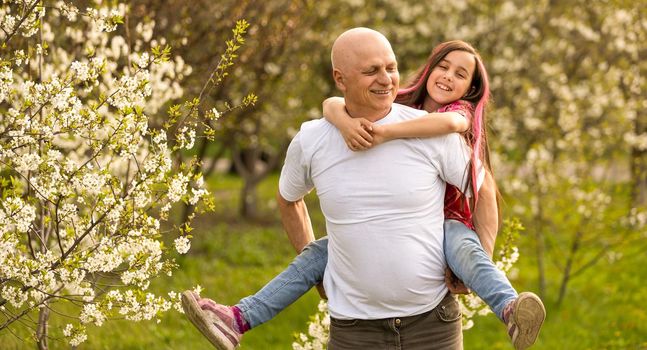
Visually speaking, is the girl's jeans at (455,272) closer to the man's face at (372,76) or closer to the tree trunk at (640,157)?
the man's face at (372,76)

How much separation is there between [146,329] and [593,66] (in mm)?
8252

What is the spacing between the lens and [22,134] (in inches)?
153

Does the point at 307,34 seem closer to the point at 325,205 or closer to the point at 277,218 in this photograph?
the point at 277,218

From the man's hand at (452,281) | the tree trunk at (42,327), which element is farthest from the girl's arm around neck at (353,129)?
the tree trunk at (42,327)

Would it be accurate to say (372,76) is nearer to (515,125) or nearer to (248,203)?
(515,125)

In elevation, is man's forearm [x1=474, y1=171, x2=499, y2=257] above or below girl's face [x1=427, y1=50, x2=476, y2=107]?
below

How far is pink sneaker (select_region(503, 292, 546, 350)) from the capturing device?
10.8 feet

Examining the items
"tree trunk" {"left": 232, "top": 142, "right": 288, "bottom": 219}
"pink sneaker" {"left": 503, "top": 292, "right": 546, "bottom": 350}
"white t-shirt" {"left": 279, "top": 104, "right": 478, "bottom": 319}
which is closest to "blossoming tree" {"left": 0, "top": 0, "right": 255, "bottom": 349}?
"white t-shirt" {"left": 279, "top": 104, "right": 478, "bottom": 319}

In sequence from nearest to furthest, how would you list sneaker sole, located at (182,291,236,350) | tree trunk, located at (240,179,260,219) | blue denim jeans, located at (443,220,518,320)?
blue denim jeans, located at (443,220,518,320)
sneaker sole, located at (182,291,236,350)
tree trunk, located at (240,179,260,219)

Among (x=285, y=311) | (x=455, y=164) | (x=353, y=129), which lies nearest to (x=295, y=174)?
(x=353, y=129)

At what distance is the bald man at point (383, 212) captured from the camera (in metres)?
3.60

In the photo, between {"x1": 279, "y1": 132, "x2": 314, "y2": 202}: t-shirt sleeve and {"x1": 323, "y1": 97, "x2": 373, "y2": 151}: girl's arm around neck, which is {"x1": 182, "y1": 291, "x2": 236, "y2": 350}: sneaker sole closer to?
{"x1": 279, "y1": 132, "x2": 314, "y2": 202}: t-shirt sleeve

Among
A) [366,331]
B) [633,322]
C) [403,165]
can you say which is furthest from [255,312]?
[633,322]

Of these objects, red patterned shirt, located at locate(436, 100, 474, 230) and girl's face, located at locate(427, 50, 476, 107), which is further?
Result: girl's face, located at locate(427, 50, 476, 107)
